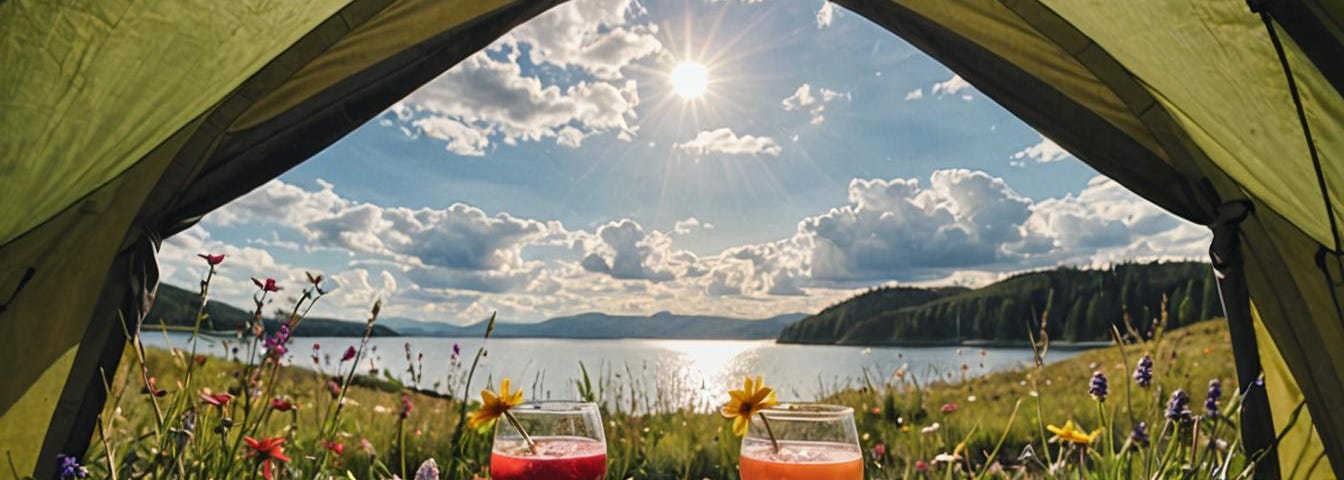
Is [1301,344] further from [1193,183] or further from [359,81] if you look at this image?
[359,81]

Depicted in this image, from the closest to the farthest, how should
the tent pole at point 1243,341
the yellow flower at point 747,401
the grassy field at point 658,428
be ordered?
the yellow flower at point 747,401, the tent pole at point 1243,341, the grassy field at point 658,428

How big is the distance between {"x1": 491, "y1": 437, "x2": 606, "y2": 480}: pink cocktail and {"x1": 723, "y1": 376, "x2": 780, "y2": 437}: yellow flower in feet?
0.84

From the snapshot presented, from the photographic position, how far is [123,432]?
3.19 metres

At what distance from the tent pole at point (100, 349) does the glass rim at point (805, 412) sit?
5.75 feet

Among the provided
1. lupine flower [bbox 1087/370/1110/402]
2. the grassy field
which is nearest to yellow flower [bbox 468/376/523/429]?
the grassy field

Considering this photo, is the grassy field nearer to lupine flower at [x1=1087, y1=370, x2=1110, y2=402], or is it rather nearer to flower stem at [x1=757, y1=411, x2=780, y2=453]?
lupine flower at [x1=1087, y1=370, x2=1110, y2=402]

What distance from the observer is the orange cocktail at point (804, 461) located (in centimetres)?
127

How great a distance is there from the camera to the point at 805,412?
1.32m

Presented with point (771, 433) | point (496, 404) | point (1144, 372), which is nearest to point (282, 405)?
point (496, 404)

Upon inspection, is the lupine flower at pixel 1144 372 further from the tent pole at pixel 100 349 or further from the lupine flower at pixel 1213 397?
the tent pole at pixel 100 349

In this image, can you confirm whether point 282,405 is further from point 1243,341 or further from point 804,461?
point 1243,341

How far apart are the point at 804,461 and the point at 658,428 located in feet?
9.86

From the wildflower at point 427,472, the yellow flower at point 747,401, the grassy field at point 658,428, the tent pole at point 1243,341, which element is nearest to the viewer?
the yellow flower at point 747,401

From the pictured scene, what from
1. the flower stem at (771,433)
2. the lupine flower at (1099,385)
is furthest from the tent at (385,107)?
the flower stem at (771,433)
